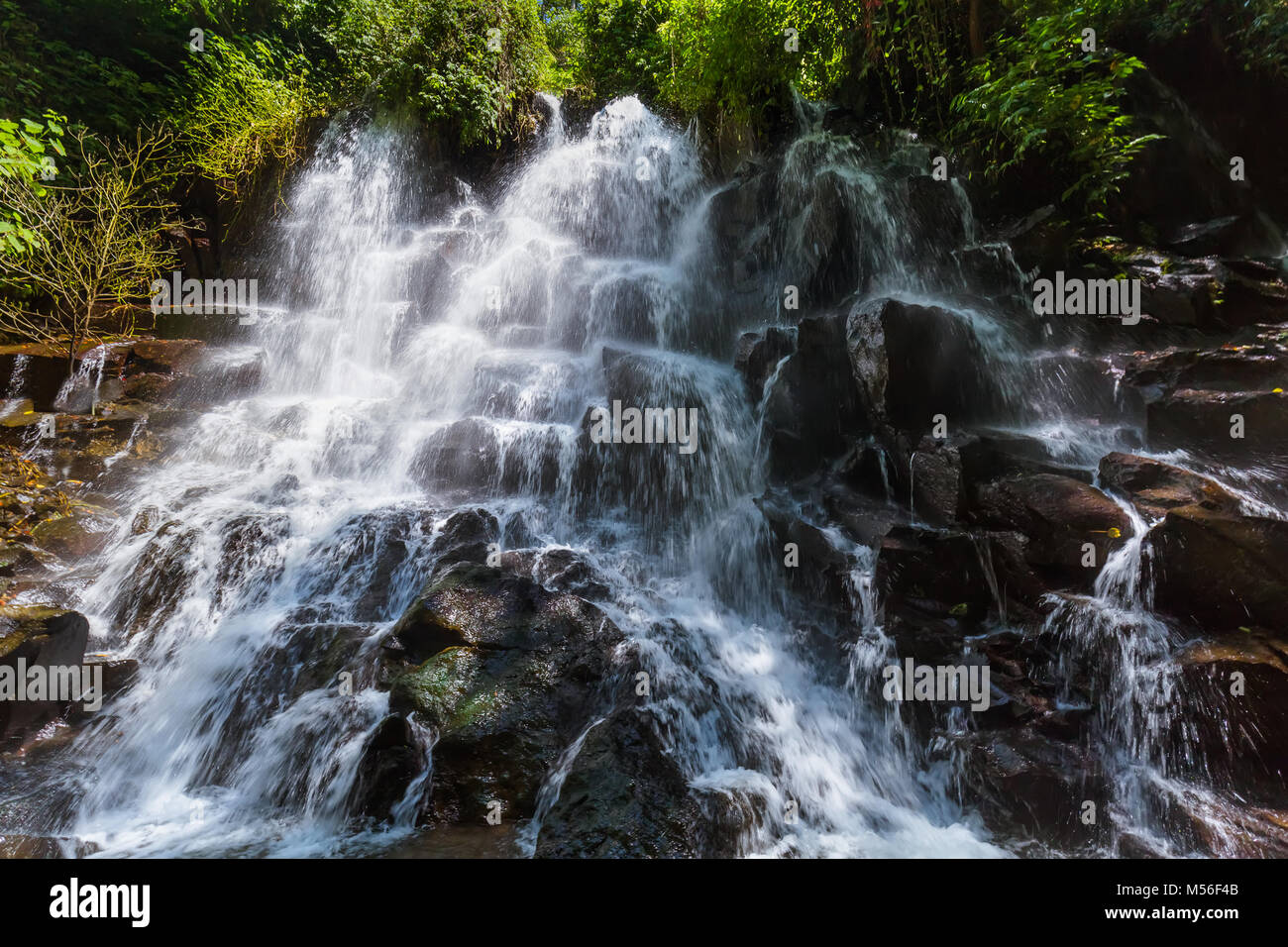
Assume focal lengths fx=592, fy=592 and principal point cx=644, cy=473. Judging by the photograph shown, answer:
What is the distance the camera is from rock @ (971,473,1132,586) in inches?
187

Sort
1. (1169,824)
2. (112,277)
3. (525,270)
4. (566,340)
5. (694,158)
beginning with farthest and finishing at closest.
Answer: (694,158) < (525,270) < (566,340) < (112,277) < (1169,824)

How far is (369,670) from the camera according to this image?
4660 mm

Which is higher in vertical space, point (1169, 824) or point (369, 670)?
point (369, 670)

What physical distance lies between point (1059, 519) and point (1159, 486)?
941mm

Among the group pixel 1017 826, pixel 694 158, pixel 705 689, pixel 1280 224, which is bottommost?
pixel 1017 826

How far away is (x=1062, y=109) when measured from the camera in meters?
7.29

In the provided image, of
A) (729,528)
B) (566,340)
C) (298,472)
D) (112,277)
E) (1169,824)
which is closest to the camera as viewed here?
(1169,824)

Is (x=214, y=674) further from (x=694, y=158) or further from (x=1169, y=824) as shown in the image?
(x=694, y=158)

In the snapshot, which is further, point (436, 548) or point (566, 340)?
point (566, 340)

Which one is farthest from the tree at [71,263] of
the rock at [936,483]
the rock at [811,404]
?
the rock at [936,483]

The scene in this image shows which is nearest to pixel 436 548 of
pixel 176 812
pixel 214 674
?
pixel 214 674

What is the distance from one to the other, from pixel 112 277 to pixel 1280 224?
53.3 feet

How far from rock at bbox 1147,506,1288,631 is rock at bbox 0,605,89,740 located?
27.6 feet

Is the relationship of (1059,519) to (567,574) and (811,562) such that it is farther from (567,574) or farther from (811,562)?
(567,574)
